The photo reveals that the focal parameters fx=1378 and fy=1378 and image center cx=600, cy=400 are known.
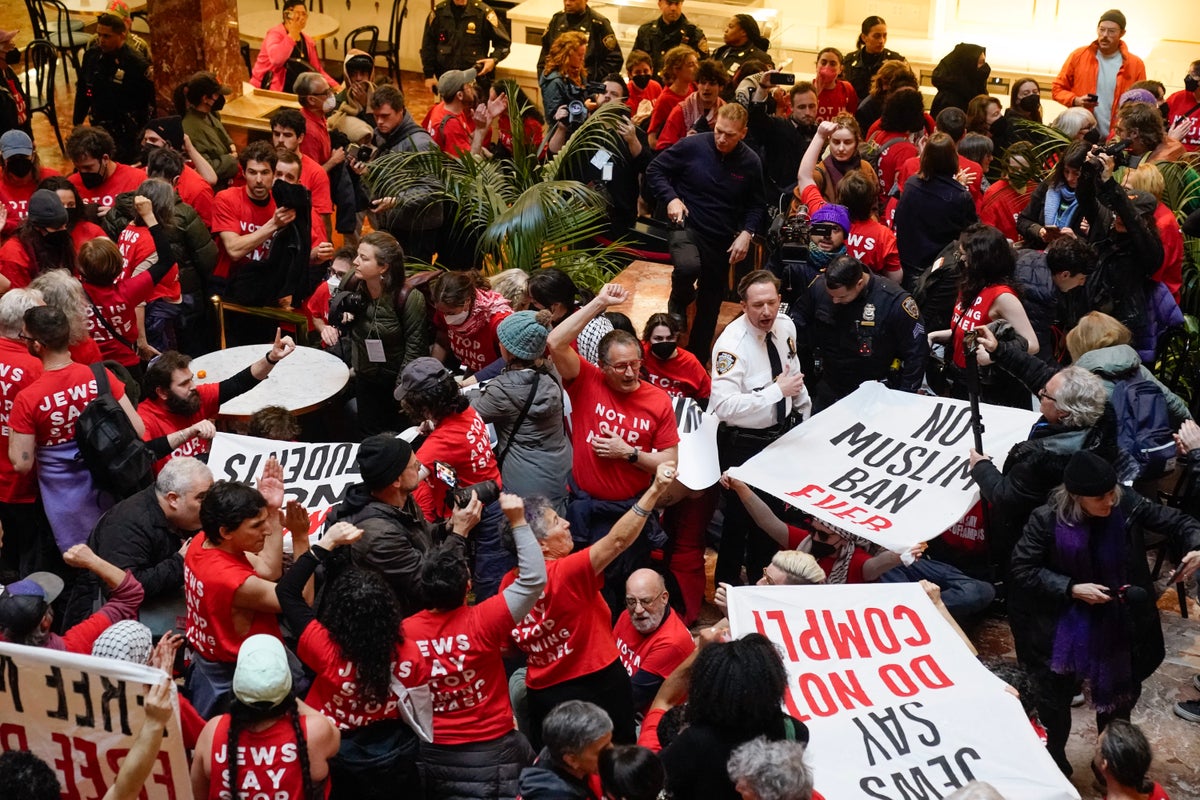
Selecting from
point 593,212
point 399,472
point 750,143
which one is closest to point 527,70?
point 750,143

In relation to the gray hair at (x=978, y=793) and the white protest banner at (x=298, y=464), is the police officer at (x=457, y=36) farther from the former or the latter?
the gray hair at (x=978, y=793)

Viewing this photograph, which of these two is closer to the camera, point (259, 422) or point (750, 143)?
point (259, 422)

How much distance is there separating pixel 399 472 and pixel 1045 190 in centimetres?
488

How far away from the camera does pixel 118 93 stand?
1137cm

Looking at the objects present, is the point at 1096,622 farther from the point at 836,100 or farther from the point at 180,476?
the point at 836,100

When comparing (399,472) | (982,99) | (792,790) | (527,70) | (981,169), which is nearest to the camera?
(792,790)

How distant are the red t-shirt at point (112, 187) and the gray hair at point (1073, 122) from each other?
19.3 feet

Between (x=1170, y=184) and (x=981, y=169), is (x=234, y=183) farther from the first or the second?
(x=1170, y=184)

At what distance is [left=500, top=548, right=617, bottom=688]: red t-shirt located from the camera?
4738 millimetres

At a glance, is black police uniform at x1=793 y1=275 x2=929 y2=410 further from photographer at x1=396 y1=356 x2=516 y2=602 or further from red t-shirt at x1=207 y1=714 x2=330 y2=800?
red t-shirt at x1=207 y1=714 x2=330 y2=800

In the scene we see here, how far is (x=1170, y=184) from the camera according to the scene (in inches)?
327

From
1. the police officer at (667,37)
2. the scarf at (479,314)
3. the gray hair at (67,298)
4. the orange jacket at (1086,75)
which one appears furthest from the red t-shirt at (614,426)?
the police officer at (667,37)

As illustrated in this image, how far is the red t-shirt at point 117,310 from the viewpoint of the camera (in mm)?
7133

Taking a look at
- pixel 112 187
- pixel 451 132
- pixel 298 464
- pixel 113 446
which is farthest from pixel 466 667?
pixel 451 132
